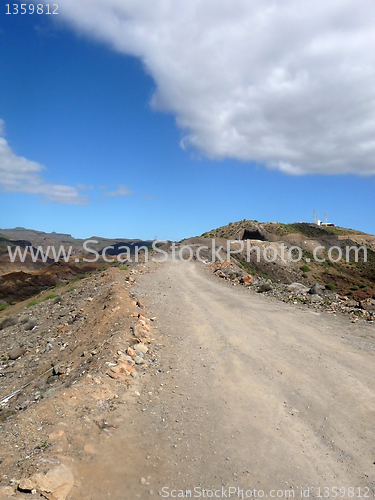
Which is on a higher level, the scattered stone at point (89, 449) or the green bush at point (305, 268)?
the green bush at point (305, 268)

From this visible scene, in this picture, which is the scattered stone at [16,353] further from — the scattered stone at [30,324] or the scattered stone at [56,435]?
the scattered stone at [56,435]

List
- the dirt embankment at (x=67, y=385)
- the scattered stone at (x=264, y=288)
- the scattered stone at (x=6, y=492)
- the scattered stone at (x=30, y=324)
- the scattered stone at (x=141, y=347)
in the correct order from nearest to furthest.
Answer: the scattered stone at (x=6, y=492)
the dirt embankment at (x=67, y=385)
the scattered stone at (x=141, y=347)
the scattered stone at (x=30, y=324)
the scattered stone at (x=264, y=288)

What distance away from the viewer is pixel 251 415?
693 cm

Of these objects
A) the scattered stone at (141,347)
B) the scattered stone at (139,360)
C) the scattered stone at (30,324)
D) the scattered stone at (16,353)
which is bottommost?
the scattered stone at (16,353)

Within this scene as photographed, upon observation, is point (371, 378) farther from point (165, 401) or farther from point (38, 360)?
point (38, 360)

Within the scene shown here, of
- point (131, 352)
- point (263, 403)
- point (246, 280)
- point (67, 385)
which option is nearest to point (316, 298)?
point (246, 280)

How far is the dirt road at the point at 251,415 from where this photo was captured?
5207 millimetres

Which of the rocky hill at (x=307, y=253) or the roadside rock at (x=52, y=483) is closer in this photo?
the roadside rock at (x=52, y=483)

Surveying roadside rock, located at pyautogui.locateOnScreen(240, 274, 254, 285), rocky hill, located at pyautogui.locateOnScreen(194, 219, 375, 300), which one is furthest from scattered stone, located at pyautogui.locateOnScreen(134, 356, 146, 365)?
rocky hill, located at pyautogui.locateOnScreen(194, 219, 375, 300)

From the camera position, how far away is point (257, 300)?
1727 centimetres

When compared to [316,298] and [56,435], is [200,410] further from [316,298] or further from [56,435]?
[316,298]

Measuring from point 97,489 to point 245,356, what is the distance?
609cm

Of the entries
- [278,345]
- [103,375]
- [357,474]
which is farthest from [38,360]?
[357,474]

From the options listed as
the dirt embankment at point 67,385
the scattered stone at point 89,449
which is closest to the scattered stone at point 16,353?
the dirt embankment at point 67,385
